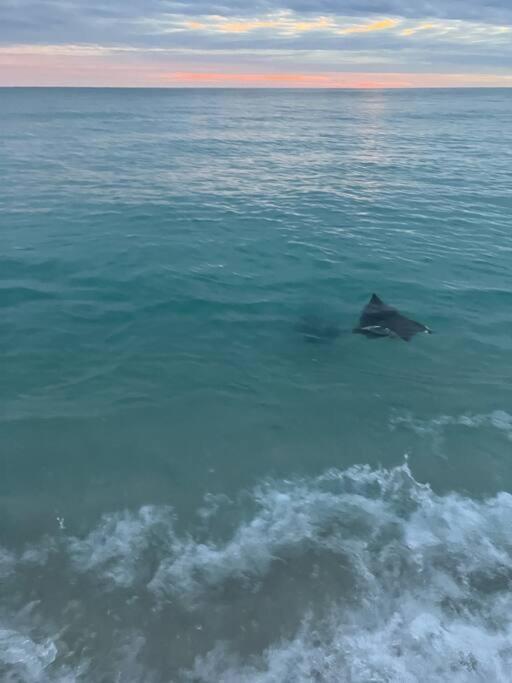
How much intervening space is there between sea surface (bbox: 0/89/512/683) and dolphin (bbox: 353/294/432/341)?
70 cm

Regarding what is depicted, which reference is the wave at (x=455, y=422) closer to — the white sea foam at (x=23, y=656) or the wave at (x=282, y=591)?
the wave at (x=282, y=591)

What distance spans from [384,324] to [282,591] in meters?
15.4

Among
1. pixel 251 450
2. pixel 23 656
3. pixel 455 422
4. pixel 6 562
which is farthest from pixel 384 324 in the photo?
pixel 23 656

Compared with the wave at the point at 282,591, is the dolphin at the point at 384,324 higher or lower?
higher

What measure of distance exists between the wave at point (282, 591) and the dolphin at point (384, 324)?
996 cm

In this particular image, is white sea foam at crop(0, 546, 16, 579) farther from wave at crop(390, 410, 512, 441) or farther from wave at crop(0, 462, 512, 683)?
wave at crop(390, 410, 512, 441)

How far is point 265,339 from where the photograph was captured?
26453 millimetres

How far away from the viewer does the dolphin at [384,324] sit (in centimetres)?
2627

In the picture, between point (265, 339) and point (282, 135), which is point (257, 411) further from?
point (282, 135)

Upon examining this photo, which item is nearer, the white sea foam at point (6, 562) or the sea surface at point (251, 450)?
the sea surface at point (251, 450)

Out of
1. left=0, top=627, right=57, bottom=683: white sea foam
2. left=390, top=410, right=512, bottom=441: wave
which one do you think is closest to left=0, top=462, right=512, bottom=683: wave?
left=0, top=627, right=57, bottom=683: white sea foam

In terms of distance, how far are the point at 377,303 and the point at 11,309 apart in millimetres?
19253

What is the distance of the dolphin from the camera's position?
26.3 m

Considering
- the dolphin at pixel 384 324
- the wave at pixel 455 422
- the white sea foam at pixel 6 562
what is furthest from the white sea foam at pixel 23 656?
the dolphin at pixel 384 324
